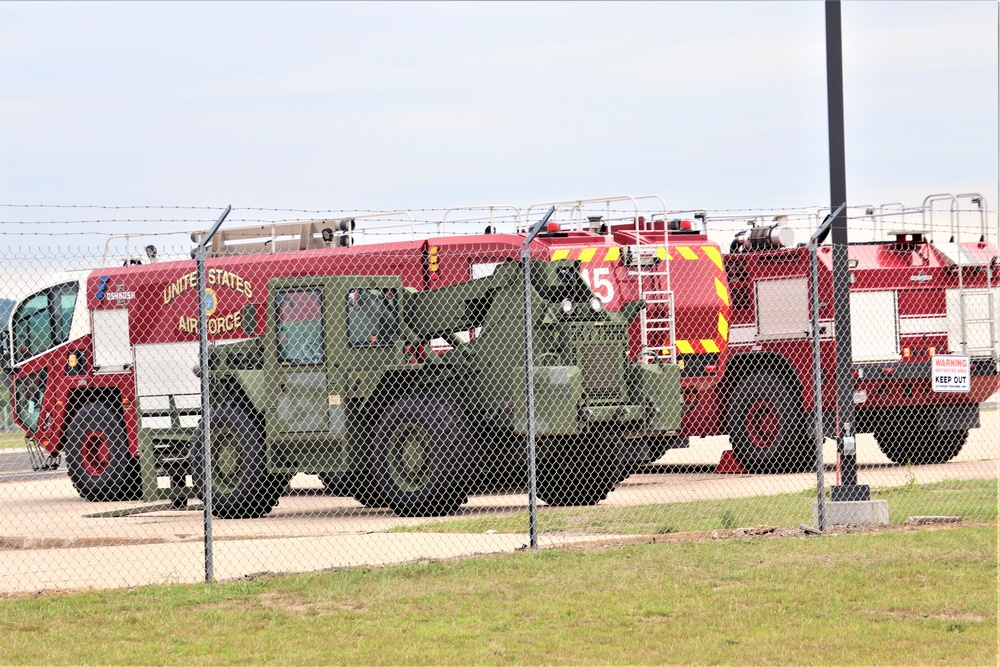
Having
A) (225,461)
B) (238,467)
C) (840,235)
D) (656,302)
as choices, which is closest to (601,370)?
(656,302)

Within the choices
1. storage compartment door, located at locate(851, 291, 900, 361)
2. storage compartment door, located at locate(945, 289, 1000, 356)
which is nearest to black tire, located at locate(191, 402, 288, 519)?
storage compartment door, located at locate(851, 291, 900, 361)

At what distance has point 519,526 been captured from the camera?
47.4 ft

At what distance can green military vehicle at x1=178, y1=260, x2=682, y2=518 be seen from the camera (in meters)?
15.5

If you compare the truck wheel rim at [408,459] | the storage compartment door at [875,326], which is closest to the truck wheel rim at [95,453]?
the truck wheel rim at [408,459]

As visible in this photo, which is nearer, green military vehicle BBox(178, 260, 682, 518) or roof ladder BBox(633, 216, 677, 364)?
green military vehicle BBox(178, 260, 682, 518)

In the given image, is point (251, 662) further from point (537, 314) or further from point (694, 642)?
point (537, 314)

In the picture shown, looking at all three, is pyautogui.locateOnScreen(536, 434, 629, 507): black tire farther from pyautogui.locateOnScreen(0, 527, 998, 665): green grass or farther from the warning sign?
pyautogui.locateOnScreen(0, 527, 998, 665): green grass

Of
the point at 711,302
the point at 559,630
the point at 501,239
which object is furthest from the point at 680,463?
the point at 559,630

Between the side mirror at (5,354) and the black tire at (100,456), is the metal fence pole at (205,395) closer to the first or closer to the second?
the black tire at (100,456)

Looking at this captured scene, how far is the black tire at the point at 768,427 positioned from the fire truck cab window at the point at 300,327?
6674 millimetres

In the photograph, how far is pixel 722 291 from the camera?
65.4ft

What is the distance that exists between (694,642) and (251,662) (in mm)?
2513

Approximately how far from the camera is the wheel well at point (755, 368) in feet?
66.2

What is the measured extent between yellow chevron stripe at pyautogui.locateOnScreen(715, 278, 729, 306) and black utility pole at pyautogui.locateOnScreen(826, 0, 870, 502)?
5872 millimetres
